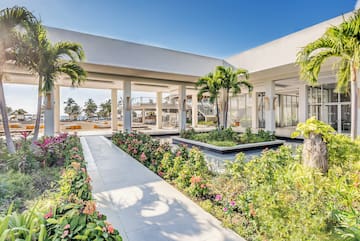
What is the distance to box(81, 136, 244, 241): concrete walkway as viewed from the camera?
8.09ft

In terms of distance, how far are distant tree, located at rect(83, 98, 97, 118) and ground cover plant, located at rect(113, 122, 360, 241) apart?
4614 centimetres

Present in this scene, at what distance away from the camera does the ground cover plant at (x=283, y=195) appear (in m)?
1.96

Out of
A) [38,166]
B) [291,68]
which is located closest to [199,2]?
[291,68]

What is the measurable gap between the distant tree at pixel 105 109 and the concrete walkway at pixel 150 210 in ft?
133

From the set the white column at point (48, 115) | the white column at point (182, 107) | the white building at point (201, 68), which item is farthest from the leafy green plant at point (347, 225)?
the white column at point (182, 107)

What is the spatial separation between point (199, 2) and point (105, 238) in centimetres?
928

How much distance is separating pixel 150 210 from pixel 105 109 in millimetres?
44379

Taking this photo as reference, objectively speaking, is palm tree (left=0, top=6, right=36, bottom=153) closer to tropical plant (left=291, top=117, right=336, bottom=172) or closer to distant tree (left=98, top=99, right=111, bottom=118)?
tropical plant (left=291, top=117, right=336, bottom=172)

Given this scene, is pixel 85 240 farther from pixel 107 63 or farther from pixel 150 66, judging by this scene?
pixel 150 66

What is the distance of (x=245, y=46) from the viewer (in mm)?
12609

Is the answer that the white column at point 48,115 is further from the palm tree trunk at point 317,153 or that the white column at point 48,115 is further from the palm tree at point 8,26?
the palm tree trunk at point 317,153

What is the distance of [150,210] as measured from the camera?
122 inches

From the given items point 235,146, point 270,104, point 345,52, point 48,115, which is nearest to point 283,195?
point 345,52

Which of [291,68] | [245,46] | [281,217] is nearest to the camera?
[281,217]
